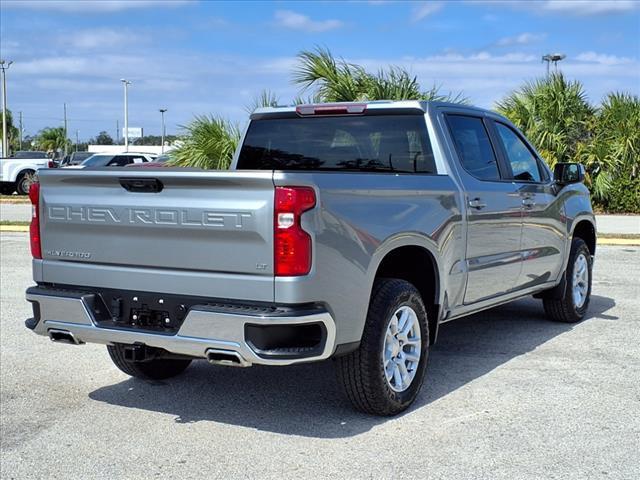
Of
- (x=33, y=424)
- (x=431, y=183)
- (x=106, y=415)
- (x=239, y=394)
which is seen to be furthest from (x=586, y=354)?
(x=33, y=424)

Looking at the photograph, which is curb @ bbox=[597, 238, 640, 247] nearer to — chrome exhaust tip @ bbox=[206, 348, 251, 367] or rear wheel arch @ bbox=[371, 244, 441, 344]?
rear wheel arch @ bbox=[371, 244, 441, 344]

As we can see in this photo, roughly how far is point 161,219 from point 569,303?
15.0ft

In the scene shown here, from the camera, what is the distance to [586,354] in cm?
680

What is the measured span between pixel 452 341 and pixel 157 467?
356cm

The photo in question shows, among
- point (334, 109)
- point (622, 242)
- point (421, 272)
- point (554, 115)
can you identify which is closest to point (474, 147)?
point (334, 109)

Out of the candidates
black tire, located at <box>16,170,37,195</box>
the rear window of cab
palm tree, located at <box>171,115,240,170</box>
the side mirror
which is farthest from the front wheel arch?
the side mirror

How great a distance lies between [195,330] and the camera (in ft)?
14.9

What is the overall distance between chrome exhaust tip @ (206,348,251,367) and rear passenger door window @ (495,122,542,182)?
3354 mm

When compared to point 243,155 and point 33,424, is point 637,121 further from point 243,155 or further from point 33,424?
point 33,424

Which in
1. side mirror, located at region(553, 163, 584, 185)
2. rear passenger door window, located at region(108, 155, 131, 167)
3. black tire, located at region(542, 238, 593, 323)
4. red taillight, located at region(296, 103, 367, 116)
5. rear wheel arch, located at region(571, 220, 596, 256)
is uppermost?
red taillight, located at region(296, 103, 367, 116)

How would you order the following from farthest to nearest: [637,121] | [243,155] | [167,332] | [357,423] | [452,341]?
[637,121] → [452,341] → [243,155] → [357,423] → [167,332]

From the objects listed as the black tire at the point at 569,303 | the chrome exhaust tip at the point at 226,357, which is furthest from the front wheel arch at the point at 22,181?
the chrome exhaust tip at the point at 226,357

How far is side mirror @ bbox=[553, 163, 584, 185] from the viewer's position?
750 centimetres

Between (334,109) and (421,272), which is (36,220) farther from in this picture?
(421,272)
